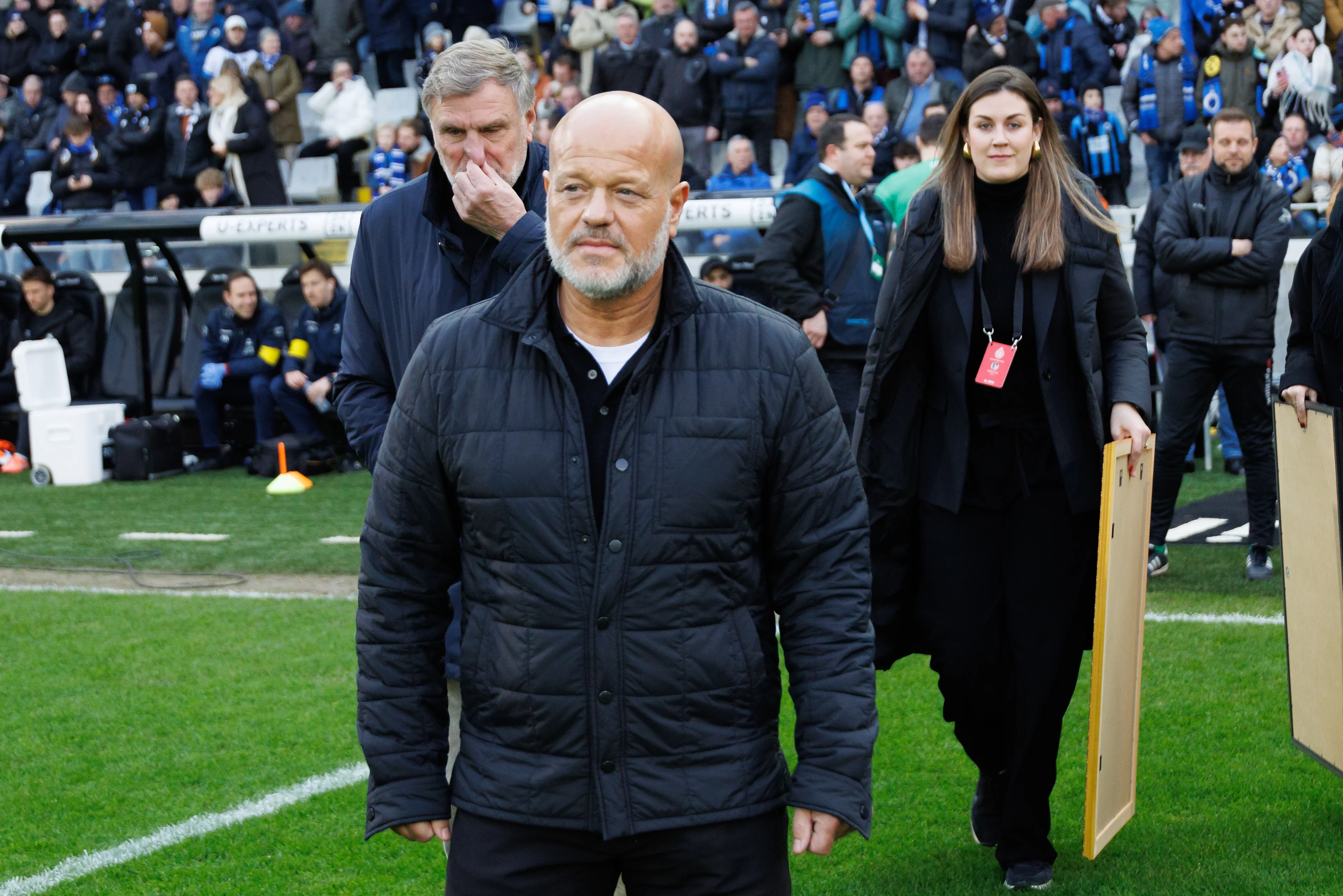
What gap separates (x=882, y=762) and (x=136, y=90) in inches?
645

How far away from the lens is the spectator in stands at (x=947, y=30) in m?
15.3

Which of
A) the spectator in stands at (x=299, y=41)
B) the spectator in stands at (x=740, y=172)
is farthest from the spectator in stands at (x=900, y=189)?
the spectator in stands at (x=299, y=41)

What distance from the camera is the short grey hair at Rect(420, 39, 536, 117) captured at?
10.5 feet

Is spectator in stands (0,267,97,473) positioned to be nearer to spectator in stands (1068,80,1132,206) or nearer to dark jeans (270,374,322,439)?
dark jeans (270,374,322,439)

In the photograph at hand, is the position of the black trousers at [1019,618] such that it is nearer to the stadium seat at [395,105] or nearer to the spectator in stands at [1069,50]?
→ the spectator in stands at [1069,50]

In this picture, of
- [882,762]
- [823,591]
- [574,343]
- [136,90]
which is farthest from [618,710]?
[136,90]

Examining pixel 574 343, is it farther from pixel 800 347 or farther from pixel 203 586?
pixel 203 586

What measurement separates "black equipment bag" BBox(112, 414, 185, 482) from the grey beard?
37.8 ft

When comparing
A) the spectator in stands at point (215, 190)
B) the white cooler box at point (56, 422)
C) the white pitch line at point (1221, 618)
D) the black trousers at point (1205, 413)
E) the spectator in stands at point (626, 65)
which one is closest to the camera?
the white pitch line at point (1221, 618)

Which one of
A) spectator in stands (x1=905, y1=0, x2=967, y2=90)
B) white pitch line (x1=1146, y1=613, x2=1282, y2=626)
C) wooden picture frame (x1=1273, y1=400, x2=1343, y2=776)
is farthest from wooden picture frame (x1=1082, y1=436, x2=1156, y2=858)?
spectator in stands (x1=905, y1=0, x2=967, y2=90)

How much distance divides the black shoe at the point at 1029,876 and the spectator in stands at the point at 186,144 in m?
16.0

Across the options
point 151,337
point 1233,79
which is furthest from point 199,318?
point 1233,79

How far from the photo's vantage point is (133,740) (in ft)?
18.0

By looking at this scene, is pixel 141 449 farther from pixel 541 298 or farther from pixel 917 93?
pixel 541 298
